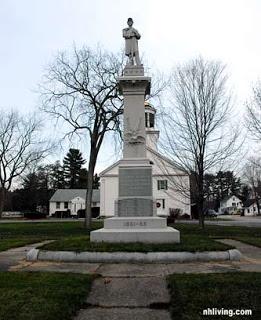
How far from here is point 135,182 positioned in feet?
40.8

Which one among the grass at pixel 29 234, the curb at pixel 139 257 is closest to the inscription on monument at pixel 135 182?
the curb at pixel 139 257

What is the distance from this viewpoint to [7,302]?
5688 mm

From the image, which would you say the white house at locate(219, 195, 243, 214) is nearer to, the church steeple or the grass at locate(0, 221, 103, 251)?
the church steeple

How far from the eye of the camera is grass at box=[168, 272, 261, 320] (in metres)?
5.36

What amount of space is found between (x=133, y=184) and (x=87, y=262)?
140 inches

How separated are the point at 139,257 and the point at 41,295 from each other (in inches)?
145

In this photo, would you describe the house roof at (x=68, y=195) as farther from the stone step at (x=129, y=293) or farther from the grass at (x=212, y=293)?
the grass at (x=212, y=293)

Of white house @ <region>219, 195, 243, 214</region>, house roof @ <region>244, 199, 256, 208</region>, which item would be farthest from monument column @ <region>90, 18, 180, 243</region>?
white house @ <region>219, 195, 243, 214</region>

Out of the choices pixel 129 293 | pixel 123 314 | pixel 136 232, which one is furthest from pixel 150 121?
pixel 123 314

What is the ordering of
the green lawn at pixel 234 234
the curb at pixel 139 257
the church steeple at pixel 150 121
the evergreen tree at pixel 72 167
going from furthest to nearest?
the evergreen tree at pixel 72 167
the church steeple at pixel 150 121
the green lawn at pixel 234 234
the curb at pixel 139 257

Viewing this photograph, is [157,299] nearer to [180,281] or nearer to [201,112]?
[180,281]

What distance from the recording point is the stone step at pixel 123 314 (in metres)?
5.20

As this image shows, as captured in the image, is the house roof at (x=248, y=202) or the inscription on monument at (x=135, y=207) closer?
the inscription on monument at (x=135, y=207)

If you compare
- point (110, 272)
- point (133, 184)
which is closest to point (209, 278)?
point (110, 272)
